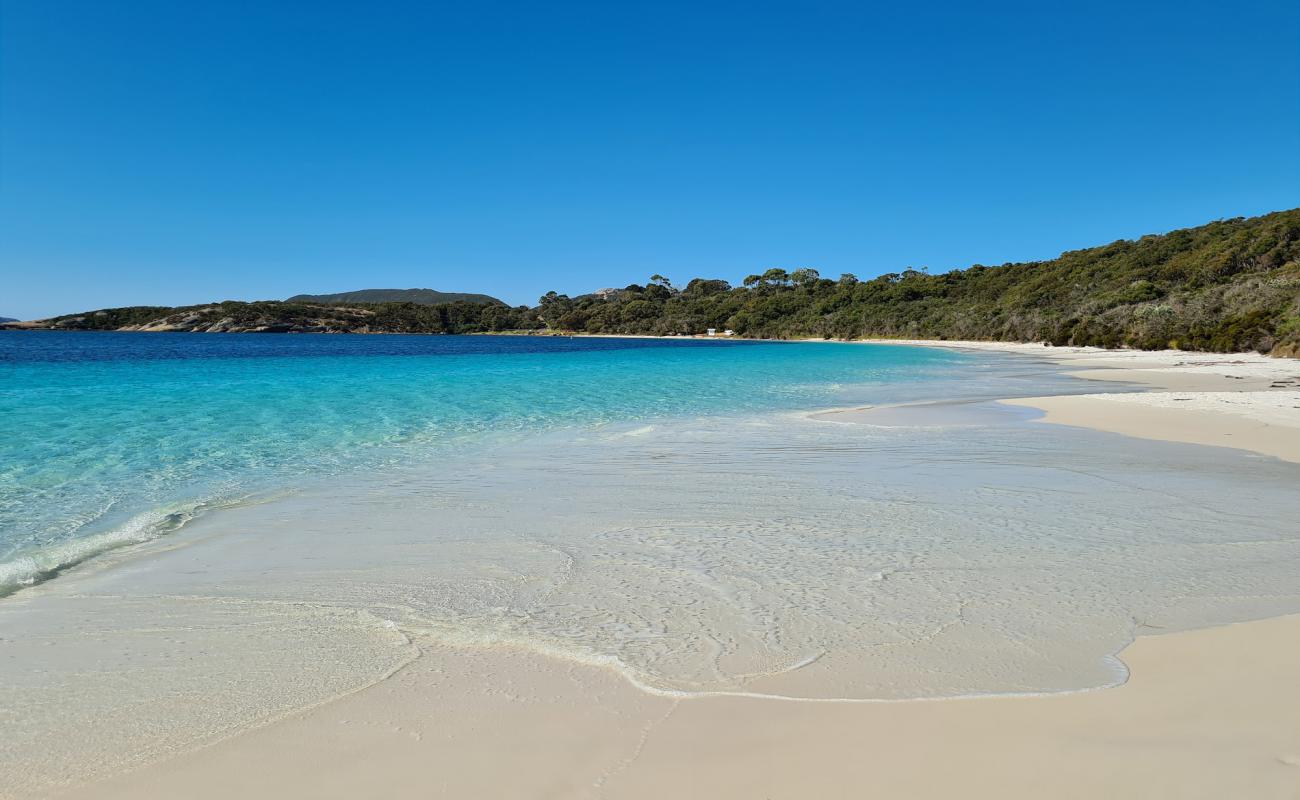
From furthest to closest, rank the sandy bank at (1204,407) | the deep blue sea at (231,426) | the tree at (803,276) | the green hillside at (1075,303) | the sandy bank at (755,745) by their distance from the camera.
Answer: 1. the tree at (803,276)
2. the green hillside at (1075,303)
3. the sandy bank at (1204,407)
4. the deep blue sea at (231,426)
5. the sandy bank at (755,745)

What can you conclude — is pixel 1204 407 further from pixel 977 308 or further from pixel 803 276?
pixel 803 276

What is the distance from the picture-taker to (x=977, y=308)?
72688 millimetres

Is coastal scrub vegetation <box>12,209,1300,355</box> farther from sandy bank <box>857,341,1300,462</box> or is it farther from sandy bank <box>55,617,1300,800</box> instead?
sandy bank <box>55,617,1300,800</box>

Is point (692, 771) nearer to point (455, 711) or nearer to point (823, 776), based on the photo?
point (823, 776)

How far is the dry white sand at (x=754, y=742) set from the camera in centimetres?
224

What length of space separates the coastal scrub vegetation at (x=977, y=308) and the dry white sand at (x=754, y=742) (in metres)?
30.6

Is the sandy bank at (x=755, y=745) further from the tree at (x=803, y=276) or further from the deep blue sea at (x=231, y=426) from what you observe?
the tree at (x=803, y=276)

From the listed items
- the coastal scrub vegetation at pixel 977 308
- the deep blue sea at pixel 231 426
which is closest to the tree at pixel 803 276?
the coastal scrub vegetation at pixel 977 308

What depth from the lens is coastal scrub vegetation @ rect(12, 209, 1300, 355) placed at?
3544 centimetres

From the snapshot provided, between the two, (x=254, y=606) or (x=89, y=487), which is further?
(x=89, y=487)

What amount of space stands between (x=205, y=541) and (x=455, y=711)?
3.64 m

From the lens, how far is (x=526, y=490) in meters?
7.05

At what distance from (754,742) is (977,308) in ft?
255

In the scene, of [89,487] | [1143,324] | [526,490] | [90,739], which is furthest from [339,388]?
[1143,324]
